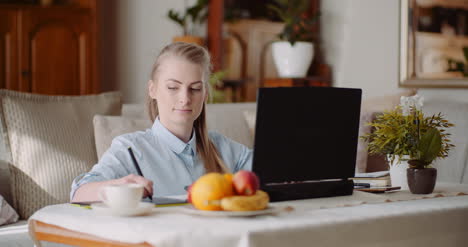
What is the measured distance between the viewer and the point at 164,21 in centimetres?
587

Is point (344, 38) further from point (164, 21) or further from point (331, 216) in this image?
point (331, 216)

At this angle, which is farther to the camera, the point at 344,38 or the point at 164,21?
the point at 164,21

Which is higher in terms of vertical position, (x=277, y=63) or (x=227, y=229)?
(x=277, y=63)

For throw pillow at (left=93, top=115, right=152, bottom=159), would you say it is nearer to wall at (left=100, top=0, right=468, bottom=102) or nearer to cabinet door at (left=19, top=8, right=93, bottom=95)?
wall at (left=100, top=0, right=468, bottom=102)

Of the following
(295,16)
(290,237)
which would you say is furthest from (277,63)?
(290,237)

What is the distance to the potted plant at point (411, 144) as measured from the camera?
6.25ft

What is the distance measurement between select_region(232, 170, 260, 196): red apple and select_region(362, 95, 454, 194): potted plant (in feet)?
2.16

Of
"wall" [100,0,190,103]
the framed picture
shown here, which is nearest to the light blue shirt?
the framed picture

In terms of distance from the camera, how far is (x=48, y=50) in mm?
5246

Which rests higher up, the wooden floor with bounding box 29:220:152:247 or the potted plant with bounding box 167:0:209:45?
the potted plant with bounding box 167:0:209:45

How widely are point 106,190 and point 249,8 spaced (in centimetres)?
392

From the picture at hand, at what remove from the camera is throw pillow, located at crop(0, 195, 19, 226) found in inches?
104

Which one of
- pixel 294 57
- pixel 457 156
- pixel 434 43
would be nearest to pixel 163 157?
pixel 457 156

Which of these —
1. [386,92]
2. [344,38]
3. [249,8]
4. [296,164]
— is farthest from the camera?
[249,8]
